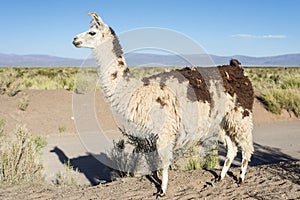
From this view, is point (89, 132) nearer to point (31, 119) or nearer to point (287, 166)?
point (31, 119)

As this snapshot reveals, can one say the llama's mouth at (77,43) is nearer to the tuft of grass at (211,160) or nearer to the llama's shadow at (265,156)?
the tuft of grass at (211,160)

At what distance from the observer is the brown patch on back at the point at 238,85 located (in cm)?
833

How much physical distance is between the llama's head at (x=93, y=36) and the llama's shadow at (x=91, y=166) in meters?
4.51

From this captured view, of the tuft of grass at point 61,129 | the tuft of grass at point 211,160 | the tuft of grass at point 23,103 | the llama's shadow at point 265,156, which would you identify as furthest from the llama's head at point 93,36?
the tuft of grass at point 23,103

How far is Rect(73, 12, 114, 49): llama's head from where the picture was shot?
743cm

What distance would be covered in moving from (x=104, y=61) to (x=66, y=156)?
753cm

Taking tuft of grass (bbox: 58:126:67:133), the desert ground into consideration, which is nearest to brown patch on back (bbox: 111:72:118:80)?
the desert ground

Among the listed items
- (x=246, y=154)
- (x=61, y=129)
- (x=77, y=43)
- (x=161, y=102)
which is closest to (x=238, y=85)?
(x=246, y=154)

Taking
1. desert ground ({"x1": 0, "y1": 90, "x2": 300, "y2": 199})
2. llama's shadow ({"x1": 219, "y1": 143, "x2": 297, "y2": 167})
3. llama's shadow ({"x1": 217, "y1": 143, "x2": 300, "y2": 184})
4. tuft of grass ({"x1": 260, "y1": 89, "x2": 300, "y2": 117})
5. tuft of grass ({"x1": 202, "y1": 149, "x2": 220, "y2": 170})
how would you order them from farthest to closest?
1. tuft of grass ({"x1": 260, "y1": 89, "x2": 300, "y2": 117})
2. llama's shadow ({"x1": 219, "y1": 143, "x2": 297, "y2": 167})
3. tuft of grass ({"x1": 202, "y1": 149, "x2": 220, "y2": 170})
4. llama's shadow ({"x1": 217, "y1": 143, "x2": 300, "y2": 184})
5. desert ground ({"x1": 0, "y1": 90, "x2": 300, "y2": 199})

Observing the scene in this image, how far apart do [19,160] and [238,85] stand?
17.4 ft

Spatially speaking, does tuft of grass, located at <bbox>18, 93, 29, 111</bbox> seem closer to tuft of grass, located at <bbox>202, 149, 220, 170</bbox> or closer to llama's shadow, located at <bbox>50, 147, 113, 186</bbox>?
llama's shadow, located at <bbox>50, 147, 113, 186</bbox>

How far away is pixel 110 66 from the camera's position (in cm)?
746

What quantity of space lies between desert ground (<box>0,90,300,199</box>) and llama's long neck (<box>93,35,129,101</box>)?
78.8 inches

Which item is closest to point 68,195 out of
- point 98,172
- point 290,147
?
point 98,172
